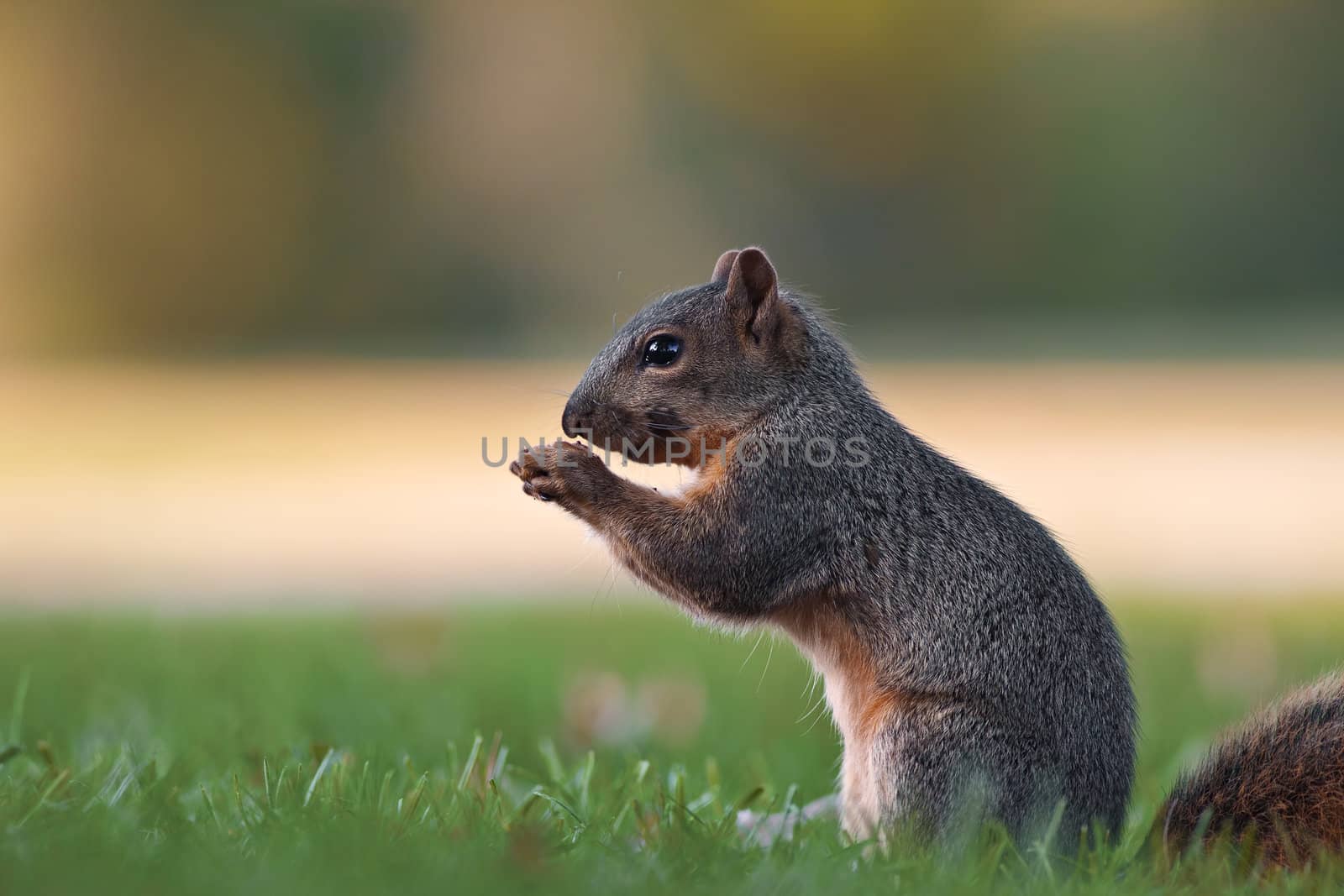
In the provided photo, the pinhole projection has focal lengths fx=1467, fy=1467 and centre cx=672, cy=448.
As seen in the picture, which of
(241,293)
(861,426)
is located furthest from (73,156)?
(861,426)

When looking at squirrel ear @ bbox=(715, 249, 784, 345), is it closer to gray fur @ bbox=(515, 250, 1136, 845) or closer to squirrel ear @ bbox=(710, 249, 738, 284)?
gray fur @ bbox=(515, 250, 1136, 845)

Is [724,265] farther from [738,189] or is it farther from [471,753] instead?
[738,189]

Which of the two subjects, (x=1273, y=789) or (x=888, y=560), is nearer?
(x=1273, y=789)

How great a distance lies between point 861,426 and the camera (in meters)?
3.10

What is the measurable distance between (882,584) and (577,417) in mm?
736

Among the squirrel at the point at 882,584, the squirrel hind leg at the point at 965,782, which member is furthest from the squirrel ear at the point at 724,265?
the squirrel hind leg at the point at 965,782

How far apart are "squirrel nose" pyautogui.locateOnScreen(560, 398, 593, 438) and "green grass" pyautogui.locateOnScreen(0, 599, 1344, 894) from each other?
0.66 m

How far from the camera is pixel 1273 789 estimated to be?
2.61 metres

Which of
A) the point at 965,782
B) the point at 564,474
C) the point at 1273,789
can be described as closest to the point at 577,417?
the point at 564,474

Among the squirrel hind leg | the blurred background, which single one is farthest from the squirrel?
the blurred background

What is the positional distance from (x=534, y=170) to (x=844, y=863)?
13.6 meters

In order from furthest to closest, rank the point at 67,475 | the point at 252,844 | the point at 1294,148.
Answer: the point at 1294,148 < the point at 67,475 < the point at 252,844

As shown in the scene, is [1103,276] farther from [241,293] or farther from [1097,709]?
[1097,709]

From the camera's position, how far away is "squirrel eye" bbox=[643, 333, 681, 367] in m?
3.12
